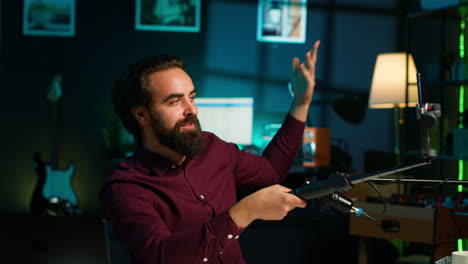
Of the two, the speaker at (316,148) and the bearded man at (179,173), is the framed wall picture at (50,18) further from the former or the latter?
the bearded man at (179,173)

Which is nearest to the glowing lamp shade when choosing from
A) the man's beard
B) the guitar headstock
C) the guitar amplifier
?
the guitar amplifier

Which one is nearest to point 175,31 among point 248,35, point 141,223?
point 248,35

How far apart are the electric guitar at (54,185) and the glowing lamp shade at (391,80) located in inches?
94.9

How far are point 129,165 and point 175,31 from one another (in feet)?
12.2

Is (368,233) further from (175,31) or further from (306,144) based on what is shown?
(175,31)

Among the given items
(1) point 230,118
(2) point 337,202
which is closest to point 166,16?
(1) point 230,118

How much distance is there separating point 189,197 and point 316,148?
255 cm

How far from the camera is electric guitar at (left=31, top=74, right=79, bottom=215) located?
476 centimetres

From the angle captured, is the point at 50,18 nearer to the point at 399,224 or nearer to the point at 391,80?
the point at 391,80

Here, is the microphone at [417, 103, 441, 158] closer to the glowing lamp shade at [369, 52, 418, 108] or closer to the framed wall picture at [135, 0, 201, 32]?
the glowing lamp shade at [369, 52, 418, 108]

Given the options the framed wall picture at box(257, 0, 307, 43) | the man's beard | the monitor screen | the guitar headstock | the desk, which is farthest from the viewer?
the framed wall picture at box(257, 0, 307, 43)

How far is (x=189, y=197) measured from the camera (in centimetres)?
160

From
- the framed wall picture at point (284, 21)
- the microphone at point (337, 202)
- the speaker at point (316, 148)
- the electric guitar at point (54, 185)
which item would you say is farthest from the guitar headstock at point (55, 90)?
the microphone at point (337, 202)

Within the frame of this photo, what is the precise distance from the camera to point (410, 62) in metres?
4.07
